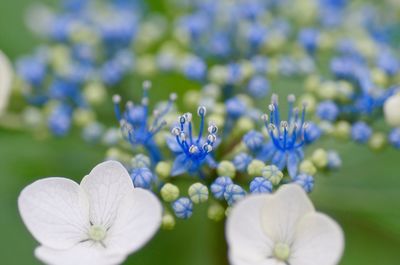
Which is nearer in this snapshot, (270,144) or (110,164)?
(110,164)

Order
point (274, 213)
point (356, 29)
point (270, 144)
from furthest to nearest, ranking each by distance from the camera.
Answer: point (356, 29)
point (270, 144)
point (274, 213)

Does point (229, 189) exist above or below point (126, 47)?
below

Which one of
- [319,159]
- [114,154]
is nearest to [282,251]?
[319,159]

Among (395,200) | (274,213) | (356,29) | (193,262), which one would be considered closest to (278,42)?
(356,29)

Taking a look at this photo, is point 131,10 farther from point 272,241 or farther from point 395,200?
point 272,241

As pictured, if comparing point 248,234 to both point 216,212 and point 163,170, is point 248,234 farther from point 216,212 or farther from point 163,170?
point 163,170

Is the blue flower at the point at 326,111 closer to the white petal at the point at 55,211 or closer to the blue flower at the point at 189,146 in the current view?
the blue flower at the point at 189,146
